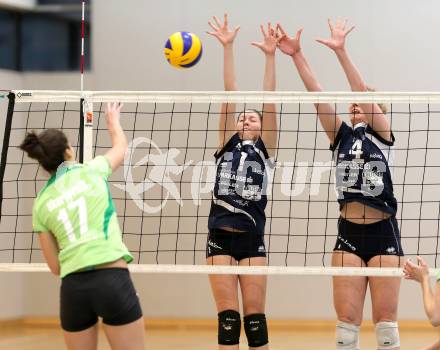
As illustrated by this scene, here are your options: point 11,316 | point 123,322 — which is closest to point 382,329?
point 123,322

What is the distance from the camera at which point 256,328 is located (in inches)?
217

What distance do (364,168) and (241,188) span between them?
0.83 m

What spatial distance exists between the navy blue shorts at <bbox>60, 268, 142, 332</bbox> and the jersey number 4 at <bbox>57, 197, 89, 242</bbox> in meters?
0.19

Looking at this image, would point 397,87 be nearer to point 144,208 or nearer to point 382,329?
point 144,208

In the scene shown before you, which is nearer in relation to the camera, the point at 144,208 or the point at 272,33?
the point at 272,33

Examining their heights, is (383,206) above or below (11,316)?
above

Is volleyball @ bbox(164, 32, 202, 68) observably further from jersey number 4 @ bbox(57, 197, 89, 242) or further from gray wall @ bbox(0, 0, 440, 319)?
gray wall @ bbox(0, 0, 440, 319)

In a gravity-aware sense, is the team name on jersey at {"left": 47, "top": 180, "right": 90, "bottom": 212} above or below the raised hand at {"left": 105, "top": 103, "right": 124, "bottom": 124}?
below

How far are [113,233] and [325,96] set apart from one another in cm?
213

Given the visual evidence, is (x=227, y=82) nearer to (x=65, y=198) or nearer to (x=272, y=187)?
(x=65, y=198)

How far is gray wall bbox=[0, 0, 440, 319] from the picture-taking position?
9227mm

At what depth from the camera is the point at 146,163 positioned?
9.23 metres

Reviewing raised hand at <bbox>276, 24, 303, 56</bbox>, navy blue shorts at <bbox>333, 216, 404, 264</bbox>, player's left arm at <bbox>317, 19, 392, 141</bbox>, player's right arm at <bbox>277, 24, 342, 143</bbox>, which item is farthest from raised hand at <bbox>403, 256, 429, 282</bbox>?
raised hand at <bbox>276, 24, 303, 56</bbox>

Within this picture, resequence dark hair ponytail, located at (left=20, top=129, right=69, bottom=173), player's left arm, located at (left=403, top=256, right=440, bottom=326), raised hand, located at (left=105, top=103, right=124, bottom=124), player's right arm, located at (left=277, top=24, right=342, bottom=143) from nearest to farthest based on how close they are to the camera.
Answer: dark hair ponytail, located at (left=20, top=129, right=69, bottom=173), player's left arm, located at (left=403, top=256, right=440, bottom=326), raised hand, located at (left=105, top=103, right=124, bottom=124), player's right arm, located at (left=277, top=24, right=342, bottom=143)
